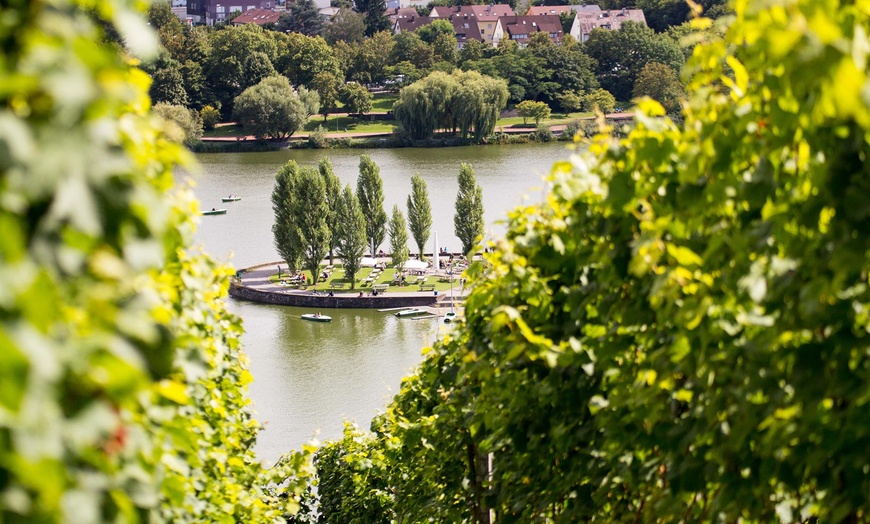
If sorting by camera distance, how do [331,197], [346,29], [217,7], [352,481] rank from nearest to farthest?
[352,481] → [331,197] → [346,29] → [217,7]

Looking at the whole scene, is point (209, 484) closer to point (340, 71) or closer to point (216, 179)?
point (216, 179)

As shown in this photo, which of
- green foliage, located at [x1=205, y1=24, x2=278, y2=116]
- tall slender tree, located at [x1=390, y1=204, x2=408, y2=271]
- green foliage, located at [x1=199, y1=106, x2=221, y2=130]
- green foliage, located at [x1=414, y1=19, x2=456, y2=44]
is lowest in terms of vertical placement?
tall slender tree, located at [x1=390, y1=204, x2=408, y2=271]

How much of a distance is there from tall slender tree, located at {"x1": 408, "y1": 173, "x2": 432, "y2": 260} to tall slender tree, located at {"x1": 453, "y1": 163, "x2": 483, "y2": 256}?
1.25m

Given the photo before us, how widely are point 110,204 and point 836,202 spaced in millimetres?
1685

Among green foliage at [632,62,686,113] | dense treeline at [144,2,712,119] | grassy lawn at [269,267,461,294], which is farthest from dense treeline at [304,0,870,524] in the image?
dense treeline at [144,2,712,119]

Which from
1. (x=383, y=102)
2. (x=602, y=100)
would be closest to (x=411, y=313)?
(x=602, y=100)

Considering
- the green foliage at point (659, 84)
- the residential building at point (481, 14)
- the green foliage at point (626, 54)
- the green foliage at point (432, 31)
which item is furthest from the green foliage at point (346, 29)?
the green foliage at point (659, 84)

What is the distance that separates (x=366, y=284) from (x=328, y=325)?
466 cm

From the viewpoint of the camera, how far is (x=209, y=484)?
495 cm

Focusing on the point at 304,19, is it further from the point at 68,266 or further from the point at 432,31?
the point at 68,266

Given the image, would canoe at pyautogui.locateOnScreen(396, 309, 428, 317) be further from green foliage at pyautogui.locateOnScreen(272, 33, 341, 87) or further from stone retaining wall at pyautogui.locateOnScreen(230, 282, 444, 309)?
green foliage at pyautogui.locateOnScreen(272, 33, 341, 87)

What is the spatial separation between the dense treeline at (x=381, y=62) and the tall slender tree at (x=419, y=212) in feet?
125

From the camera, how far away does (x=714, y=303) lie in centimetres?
294

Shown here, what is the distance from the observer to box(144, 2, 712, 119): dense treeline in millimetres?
76750
